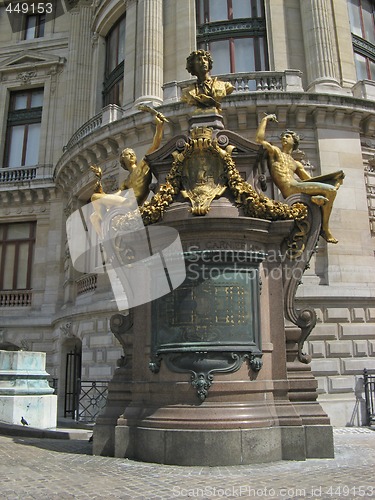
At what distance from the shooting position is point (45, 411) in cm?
1258

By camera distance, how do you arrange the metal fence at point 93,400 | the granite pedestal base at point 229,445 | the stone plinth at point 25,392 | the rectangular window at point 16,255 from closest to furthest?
the granite pedestal base at point 229,445 < the stone plinth at point 25,392 < the metal fence at point 93,400 < the rectangular window at point 16,255

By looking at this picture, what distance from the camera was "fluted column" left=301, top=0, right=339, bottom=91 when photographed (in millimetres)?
19184

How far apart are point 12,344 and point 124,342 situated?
17.5m

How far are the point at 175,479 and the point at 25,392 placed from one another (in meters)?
7.07

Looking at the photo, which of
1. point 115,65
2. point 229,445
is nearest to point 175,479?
point 229,445

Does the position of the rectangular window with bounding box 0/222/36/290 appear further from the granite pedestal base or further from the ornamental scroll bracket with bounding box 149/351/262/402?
the granite pedestal base

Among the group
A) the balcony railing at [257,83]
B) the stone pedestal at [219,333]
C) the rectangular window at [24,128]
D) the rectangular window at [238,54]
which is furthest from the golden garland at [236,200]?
the rectangular window at [24,128]

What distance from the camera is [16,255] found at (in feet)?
85.8

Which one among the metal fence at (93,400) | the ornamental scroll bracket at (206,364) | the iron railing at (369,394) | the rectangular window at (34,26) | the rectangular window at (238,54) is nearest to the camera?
the ornamental scroll bracket at (206,364)

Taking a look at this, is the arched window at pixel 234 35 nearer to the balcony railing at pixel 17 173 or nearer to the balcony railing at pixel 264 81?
the balcony railing at pixel 264 81

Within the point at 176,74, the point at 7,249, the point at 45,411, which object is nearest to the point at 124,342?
the point at 45,411

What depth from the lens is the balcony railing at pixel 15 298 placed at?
25188 mm

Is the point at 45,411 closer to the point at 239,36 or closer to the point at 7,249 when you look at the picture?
the point at 7,249

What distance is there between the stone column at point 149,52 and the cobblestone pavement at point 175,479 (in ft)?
50.9
